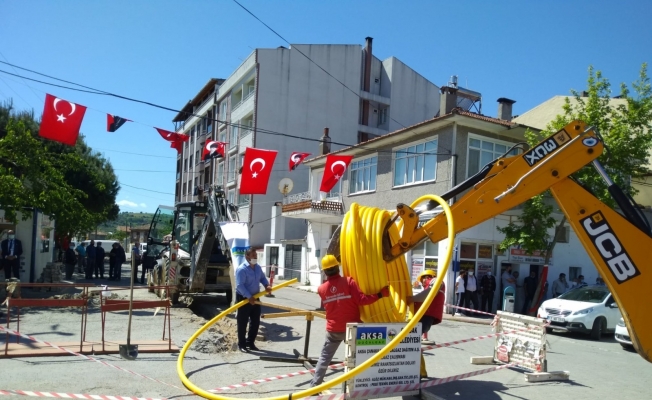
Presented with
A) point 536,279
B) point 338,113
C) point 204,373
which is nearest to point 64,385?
point 204,373

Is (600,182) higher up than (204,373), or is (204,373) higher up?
(600,182)

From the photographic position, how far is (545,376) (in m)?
8.84

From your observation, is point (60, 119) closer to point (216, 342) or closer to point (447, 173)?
point (216, 342)

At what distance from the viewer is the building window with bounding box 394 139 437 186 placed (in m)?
21.7

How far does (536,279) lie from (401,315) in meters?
16.1

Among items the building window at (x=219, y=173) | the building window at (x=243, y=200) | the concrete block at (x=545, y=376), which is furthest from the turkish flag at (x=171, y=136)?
the building window at (x=219, y=173)

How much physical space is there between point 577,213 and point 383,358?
2916 mm

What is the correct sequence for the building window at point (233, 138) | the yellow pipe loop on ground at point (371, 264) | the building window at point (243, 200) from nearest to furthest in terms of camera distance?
the yellow pipe loop on ground at point (371, 264)
the building window at point (243, 200)
the building window at point (233, 138)

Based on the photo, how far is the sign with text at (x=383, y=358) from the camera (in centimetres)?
642

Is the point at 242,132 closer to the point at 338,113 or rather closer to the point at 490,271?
the point at 338,113

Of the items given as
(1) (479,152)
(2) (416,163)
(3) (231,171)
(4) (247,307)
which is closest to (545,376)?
(4) (247,307)

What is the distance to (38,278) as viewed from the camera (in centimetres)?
2109

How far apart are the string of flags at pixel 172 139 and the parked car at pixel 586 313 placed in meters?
9.41

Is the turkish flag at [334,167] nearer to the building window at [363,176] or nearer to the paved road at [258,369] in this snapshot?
the building window at [363,176]
